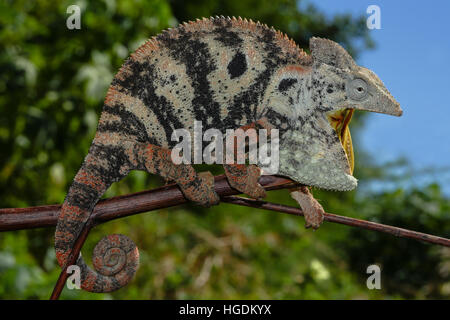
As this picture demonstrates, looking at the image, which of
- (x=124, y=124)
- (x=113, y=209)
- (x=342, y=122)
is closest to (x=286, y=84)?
(x=342, y=122)

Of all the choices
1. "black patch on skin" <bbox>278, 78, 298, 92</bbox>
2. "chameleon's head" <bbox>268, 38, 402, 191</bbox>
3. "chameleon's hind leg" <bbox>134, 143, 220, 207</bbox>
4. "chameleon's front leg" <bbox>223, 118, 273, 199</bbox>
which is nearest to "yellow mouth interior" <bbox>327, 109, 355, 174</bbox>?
"chameleon's head" <bbox>268, 38, 402, 191</bbox>

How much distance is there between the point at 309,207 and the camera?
1.40 meters

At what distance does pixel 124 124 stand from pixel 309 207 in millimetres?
564

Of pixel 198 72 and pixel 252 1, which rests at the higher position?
pixel 252 1

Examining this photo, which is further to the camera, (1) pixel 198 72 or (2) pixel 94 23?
(2) pixel 94 23

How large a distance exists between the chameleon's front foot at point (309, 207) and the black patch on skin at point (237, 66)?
368 mm

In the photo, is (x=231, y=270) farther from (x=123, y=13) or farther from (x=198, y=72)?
(x=198, y=72)

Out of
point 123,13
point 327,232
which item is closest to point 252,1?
point 327,232

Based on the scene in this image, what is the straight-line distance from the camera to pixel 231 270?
15.9 ft

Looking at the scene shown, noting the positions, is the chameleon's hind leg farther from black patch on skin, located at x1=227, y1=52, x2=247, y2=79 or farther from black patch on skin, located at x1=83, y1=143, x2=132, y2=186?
black patch on skin, located at x1=227, y1=52, x2=247, y2=79

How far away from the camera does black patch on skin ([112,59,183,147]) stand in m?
1.37

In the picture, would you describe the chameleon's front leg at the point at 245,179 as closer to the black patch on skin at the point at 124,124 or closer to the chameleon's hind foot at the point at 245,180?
the chameleon's hind foot at the point at 245,180

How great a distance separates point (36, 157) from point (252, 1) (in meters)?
5.19

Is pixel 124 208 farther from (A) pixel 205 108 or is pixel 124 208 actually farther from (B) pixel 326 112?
(B) pixel 326 112
